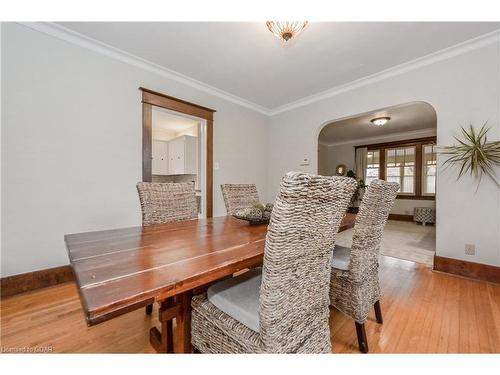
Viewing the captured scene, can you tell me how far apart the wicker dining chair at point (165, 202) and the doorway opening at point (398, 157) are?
11.4 ft

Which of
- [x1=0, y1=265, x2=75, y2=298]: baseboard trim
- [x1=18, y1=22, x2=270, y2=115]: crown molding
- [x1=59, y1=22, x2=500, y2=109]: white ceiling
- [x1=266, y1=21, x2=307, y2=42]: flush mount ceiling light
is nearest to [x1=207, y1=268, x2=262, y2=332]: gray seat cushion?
[x1=0, y1=265, x2=75, y2=298]: baseboard trim

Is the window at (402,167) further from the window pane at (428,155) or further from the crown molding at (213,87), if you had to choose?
the crown molding at (213,87)

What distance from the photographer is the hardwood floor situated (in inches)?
50.9

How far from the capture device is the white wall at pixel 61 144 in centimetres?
189

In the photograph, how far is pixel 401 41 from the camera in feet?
7.43

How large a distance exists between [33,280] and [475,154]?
170 inches

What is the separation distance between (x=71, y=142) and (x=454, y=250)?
4.16 meters

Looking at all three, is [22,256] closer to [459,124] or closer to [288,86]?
[288,86]

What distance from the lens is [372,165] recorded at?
6883mm

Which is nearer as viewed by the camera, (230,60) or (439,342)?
(439,342)

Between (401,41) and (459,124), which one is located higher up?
(401,41)

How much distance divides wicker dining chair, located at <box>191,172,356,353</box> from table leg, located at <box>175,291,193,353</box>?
40mm

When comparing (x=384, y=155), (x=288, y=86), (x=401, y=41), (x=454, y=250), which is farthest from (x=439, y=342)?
(x=384, y=155)
